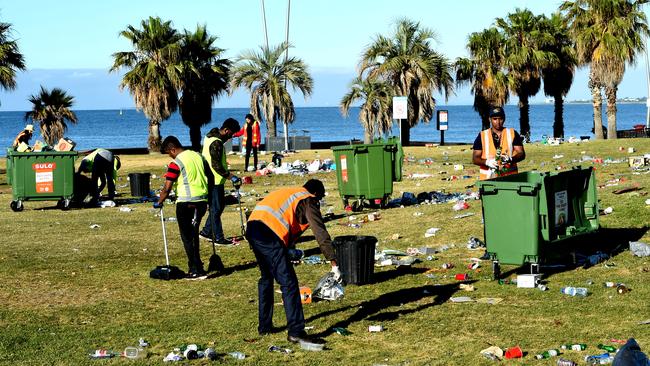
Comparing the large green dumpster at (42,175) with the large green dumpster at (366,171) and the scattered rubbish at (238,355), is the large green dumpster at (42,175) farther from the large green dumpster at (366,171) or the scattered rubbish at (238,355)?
the scattered rubbish at (238,355)

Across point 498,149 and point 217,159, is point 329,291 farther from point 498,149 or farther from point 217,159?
point 217,159

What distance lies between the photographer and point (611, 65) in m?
39.3

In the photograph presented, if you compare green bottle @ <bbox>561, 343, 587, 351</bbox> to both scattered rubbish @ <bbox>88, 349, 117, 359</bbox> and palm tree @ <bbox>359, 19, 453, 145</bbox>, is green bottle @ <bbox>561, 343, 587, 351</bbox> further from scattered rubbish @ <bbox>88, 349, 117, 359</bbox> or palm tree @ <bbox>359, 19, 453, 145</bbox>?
palm tree @ <bbox>359, 19, 453, 145</bbox>

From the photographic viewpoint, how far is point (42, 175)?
20484mm

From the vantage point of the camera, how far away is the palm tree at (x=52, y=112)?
139ft

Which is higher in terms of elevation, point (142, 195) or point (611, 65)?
point (611, 65)

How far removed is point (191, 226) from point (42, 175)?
930 centimetres

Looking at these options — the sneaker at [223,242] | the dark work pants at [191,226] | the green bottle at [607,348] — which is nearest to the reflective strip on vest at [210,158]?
the sneaker at [223,242]

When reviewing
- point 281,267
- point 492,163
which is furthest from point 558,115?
point 281,267

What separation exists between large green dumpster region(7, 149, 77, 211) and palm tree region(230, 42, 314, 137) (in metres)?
20.8

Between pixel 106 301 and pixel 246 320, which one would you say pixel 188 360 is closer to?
pixel 246 320

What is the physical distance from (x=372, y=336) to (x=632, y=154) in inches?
844

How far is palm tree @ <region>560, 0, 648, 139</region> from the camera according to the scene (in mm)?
39188

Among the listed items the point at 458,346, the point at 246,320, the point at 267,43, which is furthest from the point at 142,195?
the point at 267,43
